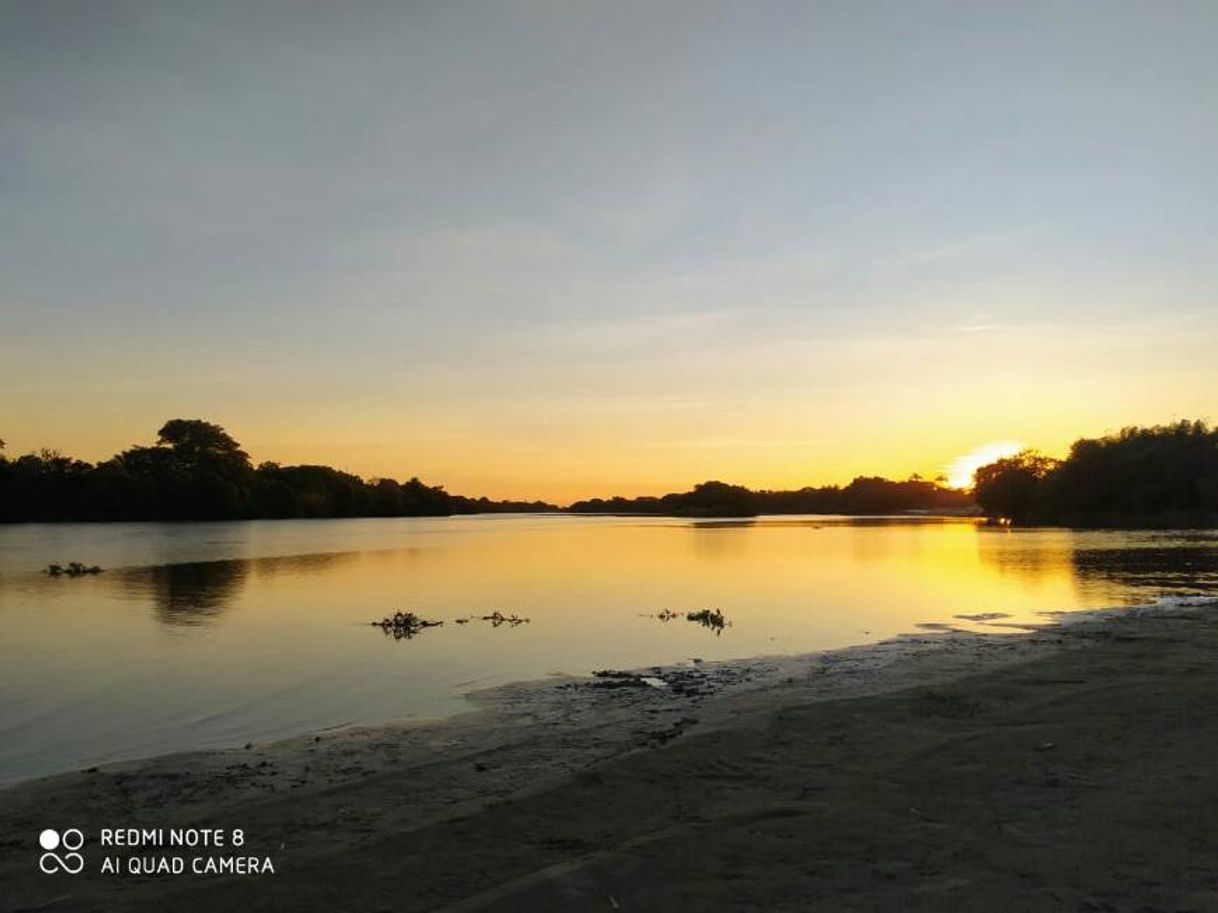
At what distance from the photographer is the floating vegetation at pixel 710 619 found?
23938 mm

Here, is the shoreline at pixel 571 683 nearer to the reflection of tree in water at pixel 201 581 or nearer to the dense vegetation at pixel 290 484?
the reflection of tree in water at pixel 201 581

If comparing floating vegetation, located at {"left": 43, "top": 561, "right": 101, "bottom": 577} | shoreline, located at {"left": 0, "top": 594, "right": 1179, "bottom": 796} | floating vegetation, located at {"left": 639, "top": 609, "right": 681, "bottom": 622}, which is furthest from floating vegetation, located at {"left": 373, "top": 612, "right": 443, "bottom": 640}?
floating vegetation, located at {"left": 43, "top": 561, "right": 101, "bottom": 577}

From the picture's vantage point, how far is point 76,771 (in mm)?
10312

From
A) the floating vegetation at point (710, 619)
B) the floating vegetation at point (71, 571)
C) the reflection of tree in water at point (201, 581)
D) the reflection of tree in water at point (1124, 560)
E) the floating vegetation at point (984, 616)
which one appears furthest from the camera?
the floating vegetation at point (71, 571)

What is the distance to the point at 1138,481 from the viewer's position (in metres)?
106

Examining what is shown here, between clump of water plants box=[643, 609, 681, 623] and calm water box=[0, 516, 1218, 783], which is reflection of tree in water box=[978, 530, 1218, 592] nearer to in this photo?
calm water box=[0, 516, 1218, 783]

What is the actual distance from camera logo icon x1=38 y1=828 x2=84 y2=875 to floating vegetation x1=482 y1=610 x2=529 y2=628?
667 inches

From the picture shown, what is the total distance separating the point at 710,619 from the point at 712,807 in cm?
1748

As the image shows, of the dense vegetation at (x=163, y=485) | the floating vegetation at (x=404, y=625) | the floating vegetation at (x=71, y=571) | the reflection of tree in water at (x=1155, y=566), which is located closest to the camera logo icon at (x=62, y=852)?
the floating vegetation at (x=404, y=625)

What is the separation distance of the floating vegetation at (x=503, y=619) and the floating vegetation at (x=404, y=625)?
5.11 ft

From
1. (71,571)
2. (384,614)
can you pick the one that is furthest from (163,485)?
(384,614)

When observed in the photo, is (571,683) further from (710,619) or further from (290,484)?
(290,484)

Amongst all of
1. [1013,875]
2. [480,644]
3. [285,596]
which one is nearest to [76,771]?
[1013,875]

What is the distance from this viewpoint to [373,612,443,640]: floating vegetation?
75.3 feet
